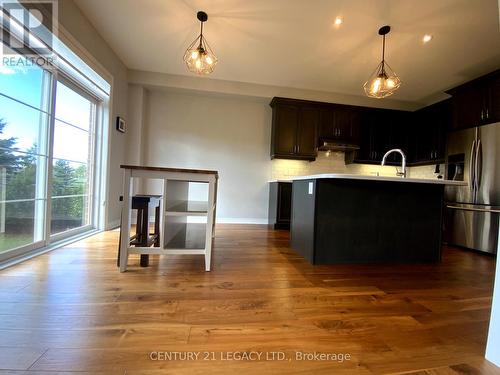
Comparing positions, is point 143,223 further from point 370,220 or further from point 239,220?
point 239,220

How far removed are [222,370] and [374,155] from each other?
4.73m

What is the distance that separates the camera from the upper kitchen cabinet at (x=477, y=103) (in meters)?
2.88

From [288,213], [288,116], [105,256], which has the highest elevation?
[288,116]

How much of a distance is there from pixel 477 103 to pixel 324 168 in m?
2.42

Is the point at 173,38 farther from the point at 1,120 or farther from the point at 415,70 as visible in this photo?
the point at 415,70

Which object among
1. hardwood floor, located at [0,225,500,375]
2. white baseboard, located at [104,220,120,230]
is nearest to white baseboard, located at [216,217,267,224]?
white baseboard, located at [104,220,120,230]

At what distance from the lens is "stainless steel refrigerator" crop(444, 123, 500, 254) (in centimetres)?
275

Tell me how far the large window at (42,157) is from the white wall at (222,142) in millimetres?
1238

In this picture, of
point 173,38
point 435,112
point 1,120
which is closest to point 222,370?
point 1,120

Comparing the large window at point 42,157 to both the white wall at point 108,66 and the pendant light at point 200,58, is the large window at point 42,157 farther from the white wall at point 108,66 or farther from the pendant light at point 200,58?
the pendant light at point 200,58

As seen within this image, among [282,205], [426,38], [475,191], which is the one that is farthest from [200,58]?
[475,191]

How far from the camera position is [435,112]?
4.00 meters

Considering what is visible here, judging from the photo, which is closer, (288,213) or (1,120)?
(1,120)

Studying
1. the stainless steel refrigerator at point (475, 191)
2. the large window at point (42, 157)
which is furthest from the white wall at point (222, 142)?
the stainless steel refrigerator at point (475, 191)
